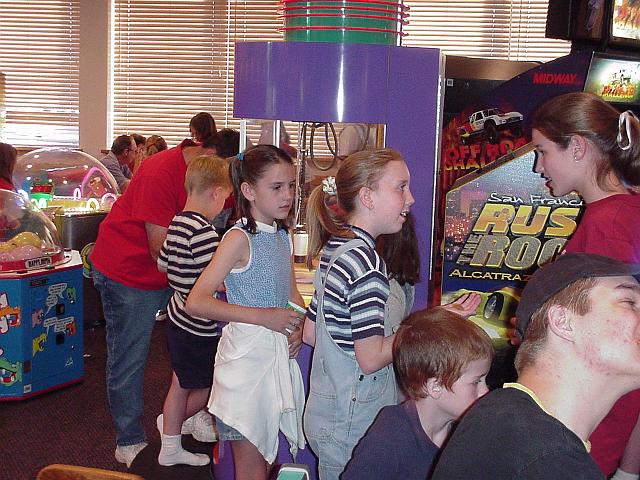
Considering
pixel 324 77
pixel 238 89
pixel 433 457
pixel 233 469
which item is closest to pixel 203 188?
pixel 238 89

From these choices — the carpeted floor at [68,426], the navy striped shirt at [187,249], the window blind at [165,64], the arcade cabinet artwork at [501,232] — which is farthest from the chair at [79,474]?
the window blind at [165,64]

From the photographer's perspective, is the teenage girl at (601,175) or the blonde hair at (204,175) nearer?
the teenage girl at (601,175)

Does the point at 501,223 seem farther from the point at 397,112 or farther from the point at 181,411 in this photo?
the point at 181,411

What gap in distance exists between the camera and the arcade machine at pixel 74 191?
5824mm

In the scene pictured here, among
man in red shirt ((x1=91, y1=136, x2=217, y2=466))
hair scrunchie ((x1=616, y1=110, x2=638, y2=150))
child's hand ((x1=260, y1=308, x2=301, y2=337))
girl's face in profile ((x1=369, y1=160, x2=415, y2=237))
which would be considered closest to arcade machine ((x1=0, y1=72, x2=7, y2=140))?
man in red shirt ((x1=91, y1=136, x2=217, y2=466))

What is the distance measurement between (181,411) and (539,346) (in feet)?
7.96

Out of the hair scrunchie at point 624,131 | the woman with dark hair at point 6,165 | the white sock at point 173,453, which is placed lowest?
the white sock at point 173,453

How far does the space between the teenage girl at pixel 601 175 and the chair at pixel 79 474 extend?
1.10 metres

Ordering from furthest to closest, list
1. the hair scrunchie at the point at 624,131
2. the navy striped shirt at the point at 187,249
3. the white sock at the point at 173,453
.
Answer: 1. the white sock at the point at 173,453
2. the navy striped shirt at the point at 187,249
3. the hair scrunchie at the point at 624,131

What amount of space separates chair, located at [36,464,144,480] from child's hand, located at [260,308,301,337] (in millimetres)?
968

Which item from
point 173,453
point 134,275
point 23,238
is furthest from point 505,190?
point 23,238

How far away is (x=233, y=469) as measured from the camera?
3.13 m

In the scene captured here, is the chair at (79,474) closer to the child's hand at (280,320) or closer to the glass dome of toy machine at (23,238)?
the child's hand at (280,320)

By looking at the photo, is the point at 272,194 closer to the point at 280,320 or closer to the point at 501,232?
the point at 280,320
